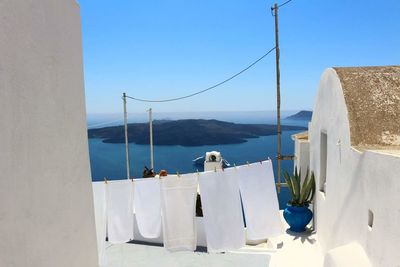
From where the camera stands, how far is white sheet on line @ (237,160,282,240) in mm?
6820

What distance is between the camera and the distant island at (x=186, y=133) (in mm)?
60594

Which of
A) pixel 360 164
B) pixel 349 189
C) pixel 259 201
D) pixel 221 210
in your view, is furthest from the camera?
pixel 259 201

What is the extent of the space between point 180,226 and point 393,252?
4227 mm

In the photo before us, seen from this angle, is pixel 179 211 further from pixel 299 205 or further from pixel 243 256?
pixel 299 205

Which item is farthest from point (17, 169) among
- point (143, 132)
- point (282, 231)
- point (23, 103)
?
point (143, 132)

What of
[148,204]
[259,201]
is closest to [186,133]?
[259,201]

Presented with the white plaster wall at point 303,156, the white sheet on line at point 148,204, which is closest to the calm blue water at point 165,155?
the white plaster wall at point 303,156

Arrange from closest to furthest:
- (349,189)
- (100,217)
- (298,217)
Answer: (349,189), (100,217), (298,217)

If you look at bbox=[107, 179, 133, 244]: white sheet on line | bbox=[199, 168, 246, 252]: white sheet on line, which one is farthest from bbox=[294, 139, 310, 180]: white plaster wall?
bbox=[107, 179, 133, 244]: white sheet on line

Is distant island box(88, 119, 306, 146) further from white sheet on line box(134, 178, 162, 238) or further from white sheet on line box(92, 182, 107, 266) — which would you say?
white sheet on line box(92, 182, 107, 266)

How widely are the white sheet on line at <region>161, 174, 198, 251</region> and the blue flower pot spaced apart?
230 cm

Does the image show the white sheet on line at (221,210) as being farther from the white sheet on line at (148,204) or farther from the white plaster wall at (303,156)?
the white plaster wall at (303,156)

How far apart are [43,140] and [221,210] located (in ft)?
14.1

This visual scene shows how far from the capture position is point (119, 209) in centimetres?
650
